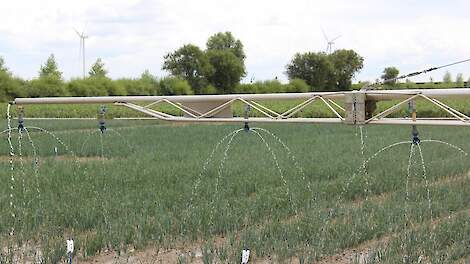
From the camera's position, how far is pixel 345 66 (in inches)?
2306

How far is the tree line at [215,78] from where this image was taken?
49806 millimetres

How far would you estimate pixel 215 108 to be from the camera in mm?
7496

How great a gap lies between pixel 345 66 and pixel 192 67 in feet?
48.8

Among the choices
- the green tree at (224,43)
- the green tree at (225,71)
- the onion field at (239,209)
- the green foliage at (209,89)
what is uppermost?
the green tree at (224,43)

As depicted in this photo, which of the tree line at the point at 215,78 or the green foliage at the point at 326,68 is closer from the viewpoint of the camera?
the tree line at the point at 215,78

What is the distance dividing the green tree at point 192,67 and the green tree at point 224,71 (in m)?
0.70

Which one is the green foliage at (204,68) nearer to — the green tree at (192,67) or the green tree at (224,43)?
the green tree at (192,67)

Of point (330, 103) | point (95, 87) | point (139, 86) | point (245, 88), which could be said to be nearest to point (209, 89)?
point (245, 88)

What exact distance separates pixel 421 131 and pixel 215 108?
49.0ft

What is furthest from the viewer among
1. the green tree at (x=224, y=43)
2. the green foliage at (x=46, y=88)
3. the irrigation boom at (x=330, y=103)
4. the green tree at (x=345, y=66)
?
the green tree at (x=224, y=43)

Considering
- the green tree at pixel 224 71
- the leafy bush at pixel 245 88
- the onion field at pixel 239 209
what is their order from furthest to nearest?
the green tree at pixel 224 71 < the leafy bush at pixel 245 88 < the onion field at pixel 239 209

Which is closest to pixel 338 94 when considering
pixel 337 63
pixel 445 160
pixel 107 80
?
pixel 445 160

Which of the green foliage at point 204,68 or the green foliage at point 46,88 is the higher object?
the green foliage at point 204,68

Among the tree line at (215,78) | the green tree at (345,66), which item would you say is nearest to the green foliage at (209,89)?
the tree line at (215,78)
